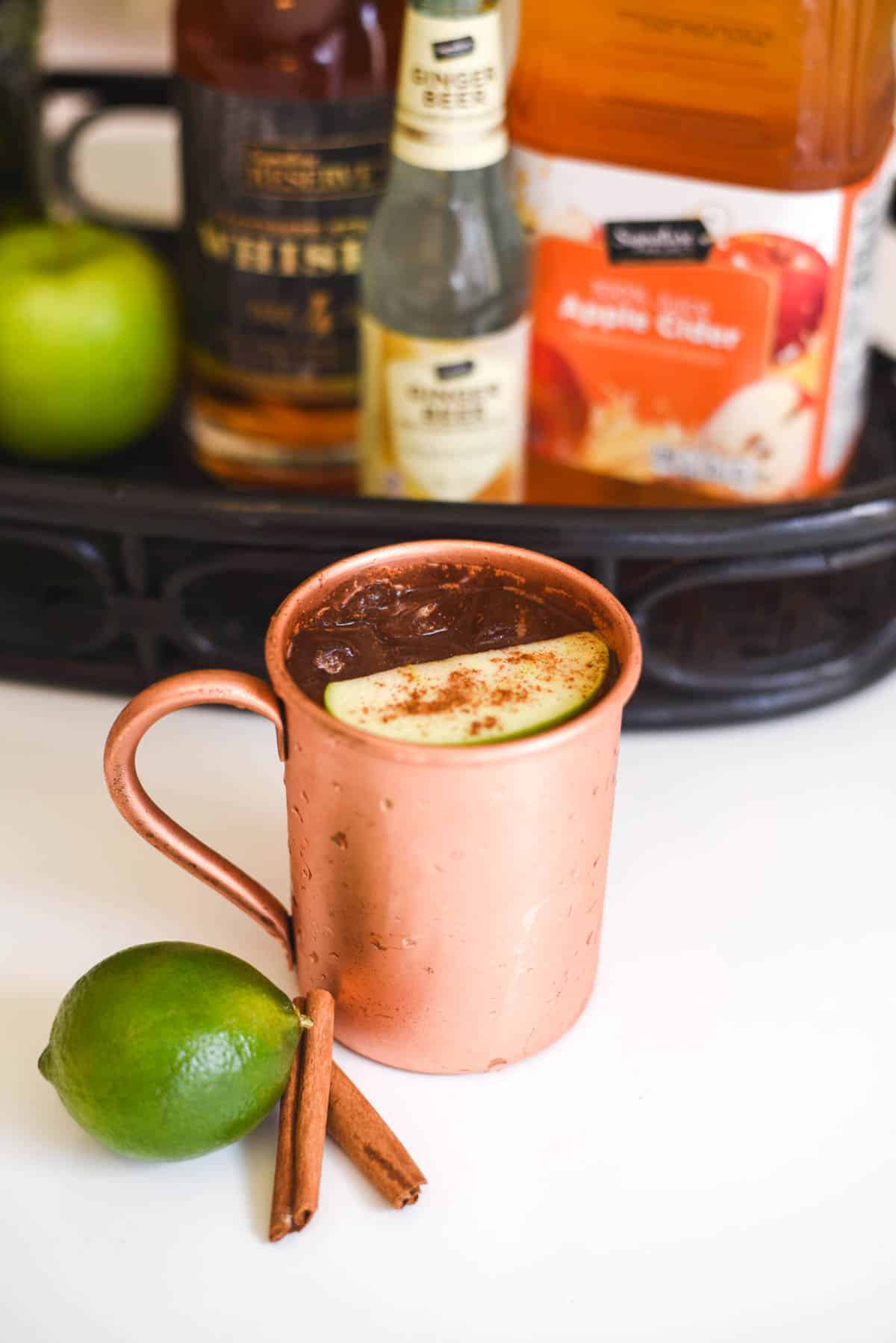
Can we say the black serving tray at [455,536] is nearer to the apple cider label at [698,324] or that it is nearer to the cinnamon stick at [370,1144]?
the apple cider label at [698,324]

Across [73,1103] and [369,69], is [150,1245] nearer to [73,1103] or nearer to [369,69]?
[73,1103]

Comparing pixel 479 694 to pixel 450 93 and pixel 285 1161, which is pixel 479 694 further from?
pixel 450 93

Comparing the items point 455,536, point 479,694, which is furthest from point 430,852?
point 455,536

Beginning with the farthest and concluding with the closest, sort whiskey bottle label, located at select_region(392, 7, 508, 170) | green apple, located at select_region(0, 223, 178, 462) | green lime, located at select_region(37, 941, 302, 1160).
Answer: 1. green apple, located at select_region(0, 223, 178, 462)
2. whiskey bottle label, located at select_region(392, 7, 508, 170)
3. green lime, located at select_region(37, 941, 302, 1160)

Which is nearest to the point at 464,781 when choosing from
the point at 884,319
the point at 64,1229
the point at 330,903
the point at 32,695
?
the point at 330,903

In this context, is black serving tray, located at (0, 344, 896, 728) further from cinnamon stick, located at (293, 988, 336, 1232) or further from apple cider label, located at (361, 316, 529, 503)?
cinnamon stick, located at (293, 988, 336, 1232)

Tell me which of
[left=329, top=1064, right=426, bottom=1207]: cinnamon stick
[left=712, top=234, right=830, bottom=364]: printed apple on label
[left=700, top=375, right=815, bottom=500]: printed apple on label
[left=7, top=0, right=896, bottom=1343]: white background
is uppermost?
[left=712, top=234, right=830, bottom=364]: printed apple on label

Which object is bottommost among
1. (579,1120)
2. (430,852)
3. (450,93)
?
(579,1120)

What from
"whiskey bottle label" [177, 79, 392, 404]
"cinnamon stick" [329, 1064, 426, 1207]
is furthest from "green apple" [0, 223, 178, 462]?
"cinnamon stick" [329, 1064, 426, 1207]
